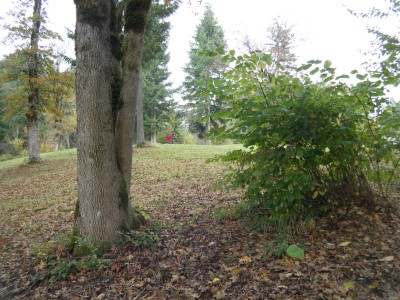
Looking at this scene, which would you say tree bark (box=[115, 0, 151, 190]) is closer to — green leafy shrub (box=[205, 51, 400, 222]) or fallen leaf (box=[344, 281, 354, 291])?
green leafy shrub (box=[205, 51, 400, 222])

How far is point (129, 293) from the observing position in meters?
3.33

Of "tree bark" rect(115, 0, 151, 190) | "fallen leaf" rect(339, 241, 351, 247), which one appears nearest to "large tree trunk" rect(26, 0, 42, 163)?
"tree bark" rect(115, 0, 151, 190)

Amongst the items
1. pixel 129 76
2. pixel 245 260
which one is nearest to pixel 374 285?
pixel 245 260

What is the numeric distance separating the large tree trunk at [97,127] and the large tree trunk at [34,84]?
12771mm

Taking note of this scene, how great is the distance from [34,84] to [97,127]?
13.5 m

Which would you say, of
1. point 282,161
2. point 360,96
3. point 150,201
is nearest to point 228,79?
point 282,161

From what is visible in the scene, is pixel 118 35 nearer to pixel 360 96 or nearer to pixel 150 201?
pixel 360 96

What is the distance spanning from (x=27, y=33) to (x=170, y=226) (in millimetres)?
15380

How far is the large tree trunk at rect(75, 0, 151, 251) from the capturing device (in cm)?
405

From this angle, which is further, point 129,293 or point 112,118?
point 112,118

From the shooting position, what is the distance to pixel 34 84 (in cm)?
1494

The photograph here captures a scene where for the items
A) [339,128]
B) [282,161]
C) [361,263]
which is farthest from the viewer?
[282,161]

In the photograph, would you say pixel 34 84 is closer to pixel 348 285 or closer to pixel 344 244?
pixel 344 244

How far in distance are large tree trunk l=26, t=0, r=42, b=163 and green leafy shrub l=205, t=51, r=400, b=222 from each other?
14.6 m
